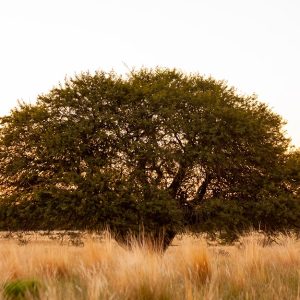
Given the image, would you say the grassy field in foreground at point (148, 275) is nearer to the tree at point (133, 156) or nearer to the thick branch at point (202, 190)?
the tree at point (133, 156)

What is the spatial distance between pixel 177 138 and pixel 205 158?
1.58 m

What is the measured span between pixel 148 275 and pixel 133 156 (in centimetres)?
1524

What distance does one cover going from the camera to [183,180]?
22.7 m

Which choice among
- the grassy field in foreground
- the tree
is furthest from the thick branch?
the grassy field in foreground

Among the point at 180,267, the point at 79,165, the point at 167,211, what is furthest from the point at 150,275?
the point at 79,165

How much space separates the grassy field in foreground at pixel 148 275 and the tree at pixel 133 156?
848 centimetres

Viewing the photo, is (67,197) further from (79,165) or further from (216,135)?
(216,135)

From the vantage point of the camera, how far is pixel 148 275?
19.9 ft

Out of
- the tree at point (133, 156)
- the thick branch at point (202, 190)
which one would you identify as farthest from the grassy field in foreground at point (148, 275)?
the thick branch at point (202, 190)

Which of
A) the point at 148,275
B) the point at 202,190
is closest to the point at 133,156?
the point at 202,190

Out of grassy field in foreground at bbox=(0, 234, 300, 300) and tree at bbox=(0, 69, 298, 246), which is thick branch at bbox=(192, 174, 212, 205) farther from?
grassy field in foreground at bbox=(0, 234, 300, 300)

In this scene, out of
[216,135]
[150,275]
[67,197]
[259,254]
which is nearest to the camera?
[150,275]

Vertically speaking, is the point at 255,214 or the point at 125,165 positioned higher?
the point at 125,165

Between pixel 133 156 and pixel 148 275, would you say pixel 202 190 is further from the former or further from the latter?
pixel 148 275
